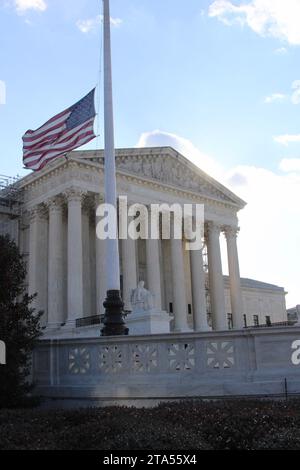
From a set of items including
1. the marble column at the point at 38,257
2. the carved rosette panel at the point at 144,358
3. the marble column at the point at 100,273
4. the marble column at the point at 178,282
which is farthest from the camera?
the marble column at the point at 178,282

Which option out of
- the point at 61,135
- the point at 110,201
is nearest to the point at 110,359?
the point at 110,201

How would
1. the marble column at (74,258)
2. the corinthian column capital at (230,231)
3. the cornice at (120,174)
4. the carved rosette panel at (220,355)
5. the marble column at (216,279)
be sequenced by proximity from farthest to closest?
the corinthian column capital at (230,231)
the marble column at (216,279)
the cornice at (120,174)
the marble column at (74,258)
the carved rosette panel at (220,355)

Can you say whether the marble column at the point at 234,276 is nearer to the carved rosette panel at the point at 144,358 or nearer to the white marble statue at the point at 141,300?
the white marble statue at the point at 141,300

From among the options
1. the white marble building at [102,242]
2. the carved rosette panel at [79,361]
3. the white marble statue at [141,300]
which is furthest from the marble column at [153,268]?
the carved rosette panel at [79,361]

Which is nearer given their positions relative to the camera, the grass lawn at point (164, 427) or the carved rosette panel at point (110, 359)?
the grass lawn at point (164, 427)

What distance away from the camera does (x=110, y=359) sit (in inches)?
590

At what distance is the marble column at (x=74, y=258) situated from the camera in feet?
146

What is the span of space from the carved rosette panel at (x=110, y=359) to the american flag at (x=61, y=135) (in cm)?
1216

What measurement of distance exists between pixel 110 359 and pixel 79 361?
41.6 inches

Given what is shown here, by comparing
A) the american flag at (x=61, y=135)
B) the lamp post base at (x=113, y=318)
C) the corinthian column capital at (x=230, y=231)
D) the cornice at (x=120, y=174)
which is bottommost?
the lamp post base at (x=113, y=318)

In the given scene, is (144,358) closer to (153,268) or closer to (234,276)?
(153,268)

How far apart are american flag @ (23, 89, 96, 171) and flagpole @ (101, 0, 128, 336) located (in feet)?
11.6
